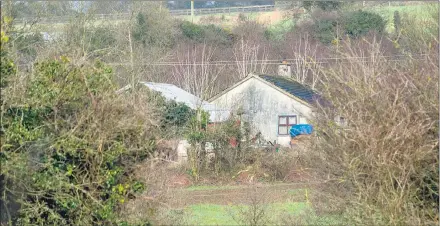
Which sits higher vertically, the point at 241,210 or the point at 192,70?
the point at 192,70

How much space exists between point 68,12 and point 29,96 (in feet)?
74.8

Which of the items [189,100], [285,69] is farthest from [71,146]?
[285,69]

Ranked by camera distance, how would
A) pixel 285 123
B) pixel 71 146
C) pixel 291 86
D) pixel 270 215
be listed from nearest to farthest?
pixel 71 146 < pixel 270 215 < pixel 285 123 < pixel 291 86

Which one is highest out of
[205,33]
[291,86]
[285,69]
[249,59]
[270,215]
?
[205,33]

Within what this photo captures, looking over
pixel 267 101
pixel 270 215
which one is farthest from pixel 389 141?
pixel 267 101

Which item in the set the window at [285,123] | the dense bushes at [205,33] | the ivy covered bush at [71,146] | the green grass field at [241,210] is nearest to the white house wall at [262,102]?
the window at [285,123]

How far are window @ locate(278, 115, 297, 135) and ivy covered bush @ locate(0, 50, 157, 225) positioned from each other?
27174 millimetres

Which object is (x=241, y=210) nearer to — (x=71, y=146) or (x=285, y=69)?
(x=71, y=146)

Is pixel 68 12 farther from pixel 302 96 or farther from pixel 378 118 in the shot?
pixel 378 118

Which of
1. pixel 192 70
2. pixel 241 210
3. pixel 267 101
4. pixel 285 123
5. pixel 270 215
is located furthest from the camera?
pixel 192 70

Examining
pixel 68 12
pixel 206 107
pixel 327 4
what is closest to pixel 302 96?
pixel 206 107

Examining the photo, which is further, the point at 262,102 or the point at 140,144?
the point at 262,102

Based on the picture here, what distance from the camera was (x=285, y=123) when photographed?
3816cm

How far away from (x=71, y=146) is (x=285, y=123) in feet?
92.6
